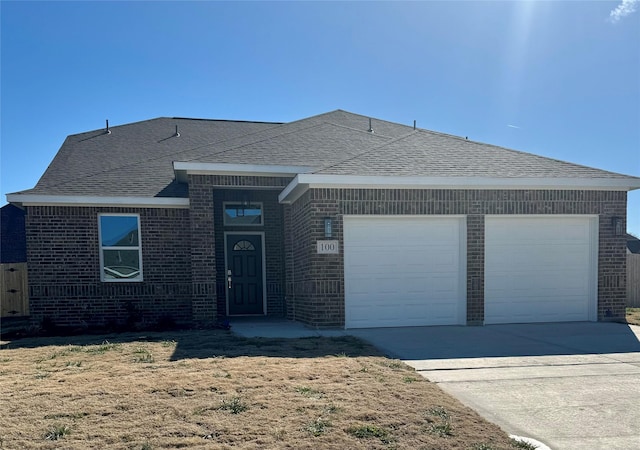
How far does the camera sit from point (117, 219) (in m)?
10.6

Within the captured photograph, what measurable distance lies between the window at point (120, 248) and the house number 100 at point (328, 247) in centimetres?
477

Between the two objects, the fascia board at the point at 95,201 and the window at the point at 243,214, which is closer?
the fascia board at the point at 95,201

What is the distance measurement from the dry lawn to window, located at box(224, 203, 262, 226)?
5767 mm

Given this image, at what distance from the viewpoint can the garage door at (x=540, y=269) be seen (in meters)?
9.57

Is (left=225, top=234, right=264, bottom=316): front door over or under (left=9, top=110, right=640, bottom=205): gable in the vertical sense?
under

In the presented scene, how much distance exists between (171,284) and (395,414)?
26.4 ft

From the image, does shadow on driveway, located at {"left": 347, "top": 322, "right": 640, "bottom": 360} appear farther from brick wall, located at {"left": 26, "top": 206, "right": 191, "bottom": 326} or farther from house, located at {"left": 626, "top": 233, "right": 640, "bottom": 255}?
house, located at {"left": 626, "top": 233, "right": 640, "bottom": 255}

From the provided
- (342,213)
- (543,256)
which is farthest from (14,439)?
(543,256)

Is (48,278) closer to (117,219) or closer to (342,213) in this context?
(117,219)

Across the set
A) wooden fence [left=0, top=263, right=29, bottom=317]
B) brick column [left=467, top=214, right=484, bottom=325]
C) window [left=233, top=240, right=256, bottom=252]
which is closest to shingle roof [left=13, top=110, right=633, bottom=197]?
brick column [left=467, top=214, right=484, bottom=325]

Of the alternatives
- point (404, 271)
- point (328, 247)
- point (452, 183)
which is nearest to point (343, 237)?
point (328, 247)

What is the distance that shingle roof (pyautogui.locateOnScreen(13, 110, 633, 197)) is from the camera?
9.70m

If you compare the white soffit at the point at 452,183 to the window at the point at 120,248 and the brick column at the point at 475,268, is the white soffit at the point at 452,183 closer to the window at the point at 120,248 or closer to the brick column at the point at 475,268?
the brick column at the point at 475,268

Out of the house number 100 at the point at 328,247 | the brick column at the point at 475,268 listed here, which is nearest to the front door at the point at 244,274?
the house number 100 at the point at 328,247
